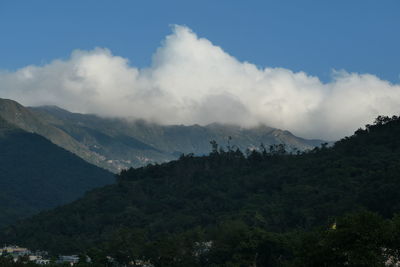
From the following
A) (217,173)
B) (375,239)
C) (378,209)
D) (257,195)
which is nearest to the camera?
(375,239)

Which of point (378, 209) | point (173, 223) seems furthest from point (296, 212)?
point (173, 223)

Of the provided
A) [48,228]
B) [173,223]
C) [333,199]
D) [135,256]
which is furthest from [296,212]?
[48,228]

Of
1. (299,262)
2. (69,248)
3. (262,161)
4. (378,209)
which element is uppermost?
(262,161)

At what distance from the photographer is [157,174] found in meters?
200

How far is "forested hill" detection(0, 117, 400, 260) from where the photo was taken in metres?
130

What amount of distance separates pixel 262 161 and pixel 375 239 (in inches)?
5460

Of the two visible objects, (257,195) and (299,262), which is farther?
(257,195)

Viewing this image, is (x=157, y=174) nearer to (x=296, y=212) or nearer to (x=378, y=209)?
(x=296, y=212)

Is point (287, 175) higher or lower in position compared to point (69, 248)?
higher

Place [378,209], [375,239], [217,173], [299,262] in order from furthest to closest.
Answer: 1. [217,173]
2. [378,209]
3. [299,262]
4. [375,239]

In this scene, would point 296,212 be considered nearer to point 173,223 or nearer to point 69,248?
point 173,223

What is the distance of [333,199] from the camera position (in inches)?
5266

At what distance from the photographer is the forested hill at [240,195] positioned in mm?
130375

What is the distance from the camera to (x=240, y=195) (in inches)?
6560
